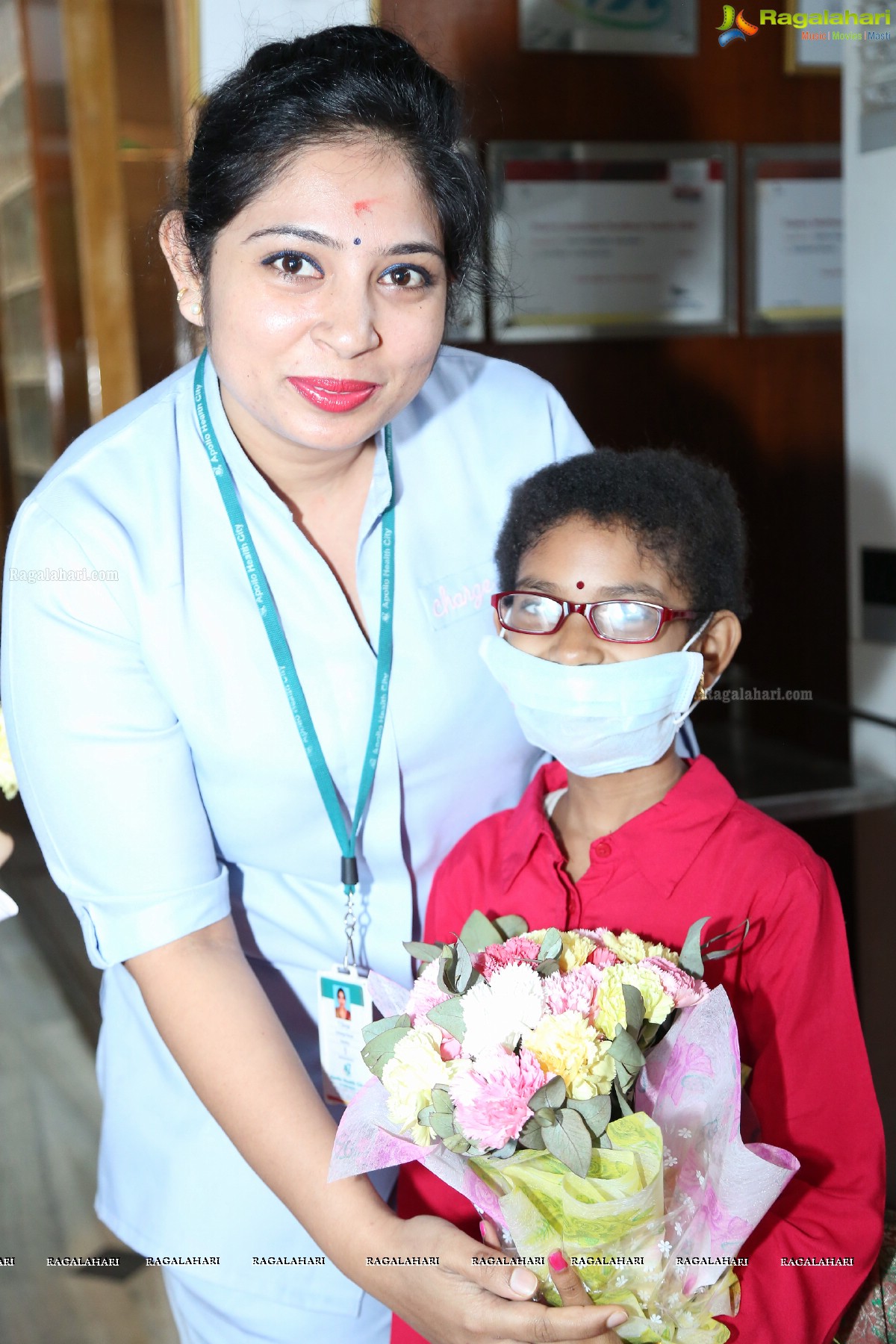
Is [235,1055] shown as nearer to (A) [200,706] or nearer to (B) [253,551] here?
(A) [200,706]

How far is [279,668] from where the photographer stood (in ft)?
4.28

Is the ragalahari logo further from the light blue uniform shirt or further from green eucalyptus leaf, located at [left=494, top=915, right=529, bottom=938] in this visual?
green eucalyptus leaf, located at [left=494, top=915, right=529, bottom=938]

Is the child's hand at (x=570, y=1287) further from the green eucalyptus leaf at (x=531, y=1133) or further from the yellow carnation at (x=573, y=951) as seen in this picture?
the yellow carnation at (x=573, y=951)

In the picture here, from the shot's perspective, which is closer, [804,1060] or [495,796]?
[804,1060]

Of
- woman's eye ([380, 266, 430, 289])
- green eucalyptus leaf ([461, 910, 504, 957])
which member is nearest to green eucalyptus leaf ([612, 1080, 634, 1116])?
green eucalyptus leaf ([461, 910, 504, 957])

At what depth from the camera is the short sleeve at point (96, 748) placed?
→ 46.8 inches

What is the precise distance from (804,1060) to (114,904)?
2.33 feet

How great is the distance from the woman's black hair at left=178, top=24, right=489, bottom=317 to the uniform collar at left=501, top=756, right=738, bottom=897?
0.62 m

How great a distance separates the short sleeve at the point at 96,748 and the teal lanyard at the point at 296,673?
14 centimetres

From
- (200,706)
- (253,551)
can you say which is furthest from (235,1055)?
(253,551)

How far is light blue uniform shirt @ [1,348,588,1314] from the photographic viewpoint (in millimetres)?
1209

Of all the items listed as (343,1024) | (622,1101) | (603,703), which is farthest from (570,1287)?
(603,703)

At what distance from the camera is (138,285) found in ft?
9.41

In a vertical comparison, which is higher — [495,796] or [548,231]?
[548,231]
